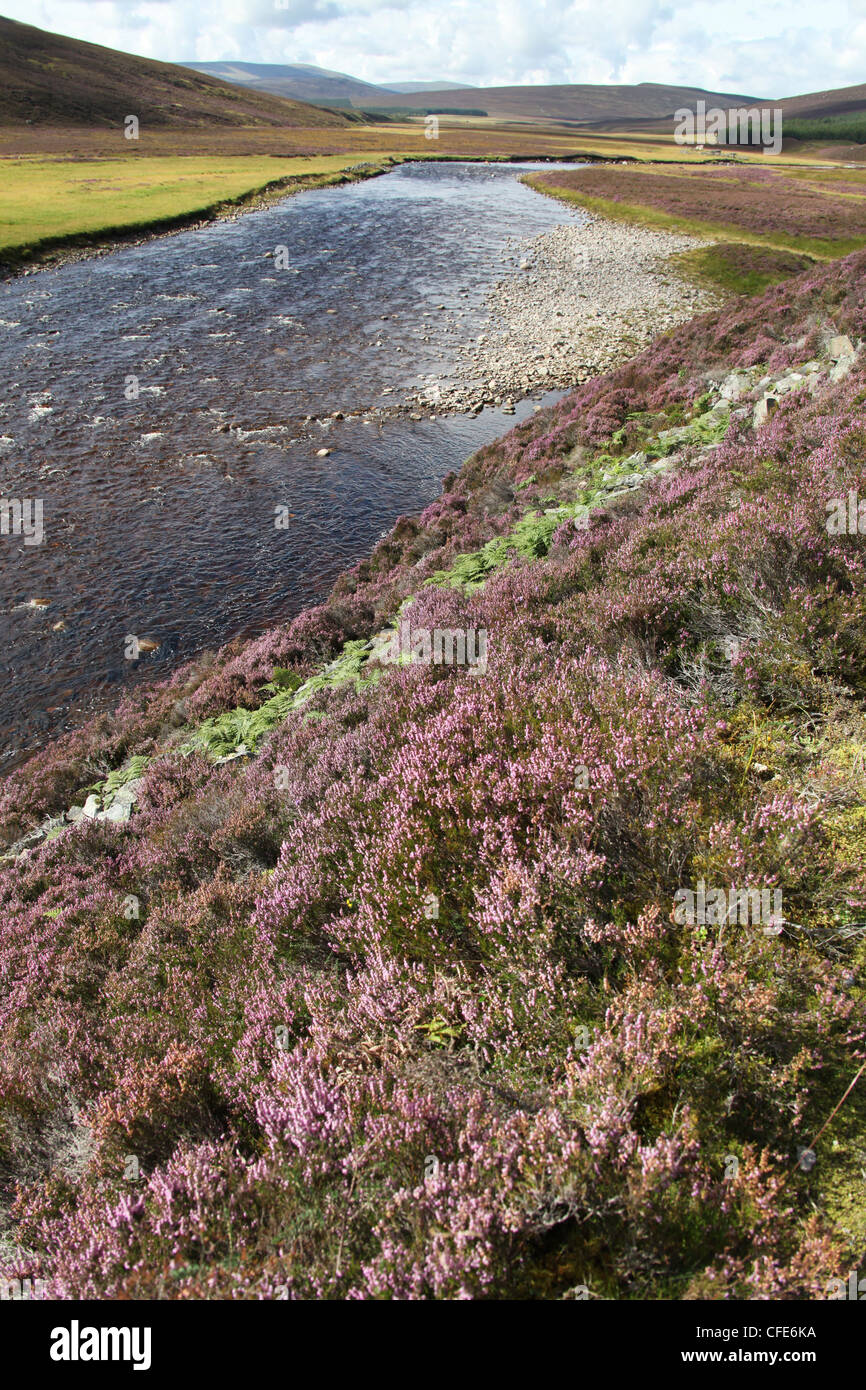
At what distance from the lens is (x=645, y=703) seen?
4348 mm

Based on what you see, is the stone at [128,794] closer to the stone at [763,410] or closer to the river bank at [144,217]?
the stone at [763,410]

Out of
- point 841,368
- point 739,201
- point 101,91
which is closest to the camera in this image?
point 841,368

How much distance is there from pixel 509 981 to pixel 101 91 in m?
163

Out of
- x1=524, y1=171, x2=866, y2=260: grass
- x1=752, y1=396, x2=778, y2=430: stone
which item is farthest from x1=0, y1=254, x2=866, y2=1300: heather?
x1=524, y1=171, x2=866, y2=260: grass

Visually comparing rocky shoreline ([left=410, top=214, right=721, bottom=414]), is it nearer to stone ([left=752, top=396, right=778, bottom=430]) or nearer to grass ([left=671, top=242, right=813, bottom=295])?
grass ([left=671, top=242, right=813, bottom=295])

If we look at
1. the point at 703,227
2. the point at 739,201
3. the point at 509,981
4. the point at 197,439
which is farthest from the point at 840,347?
the point at 739,201

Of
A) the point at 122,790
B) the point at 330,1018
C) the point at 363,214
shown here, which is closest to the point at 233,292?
the point at 363,214

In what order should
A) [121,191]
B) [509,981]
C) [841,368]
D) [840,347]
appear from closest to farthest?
[509,981] < [841,368] < [840,347] < [121,191]

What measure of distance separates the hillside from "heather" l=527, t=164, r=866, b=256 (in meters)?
71.7

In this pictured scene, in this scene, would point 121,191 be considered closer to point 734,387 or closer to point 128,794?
point 734,387

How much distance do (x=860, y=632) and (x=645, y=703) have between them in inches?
66.6

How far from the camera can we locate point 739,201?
60.0 metres

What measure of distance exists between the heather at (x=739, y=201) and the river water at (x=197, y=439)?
65.5 ft
